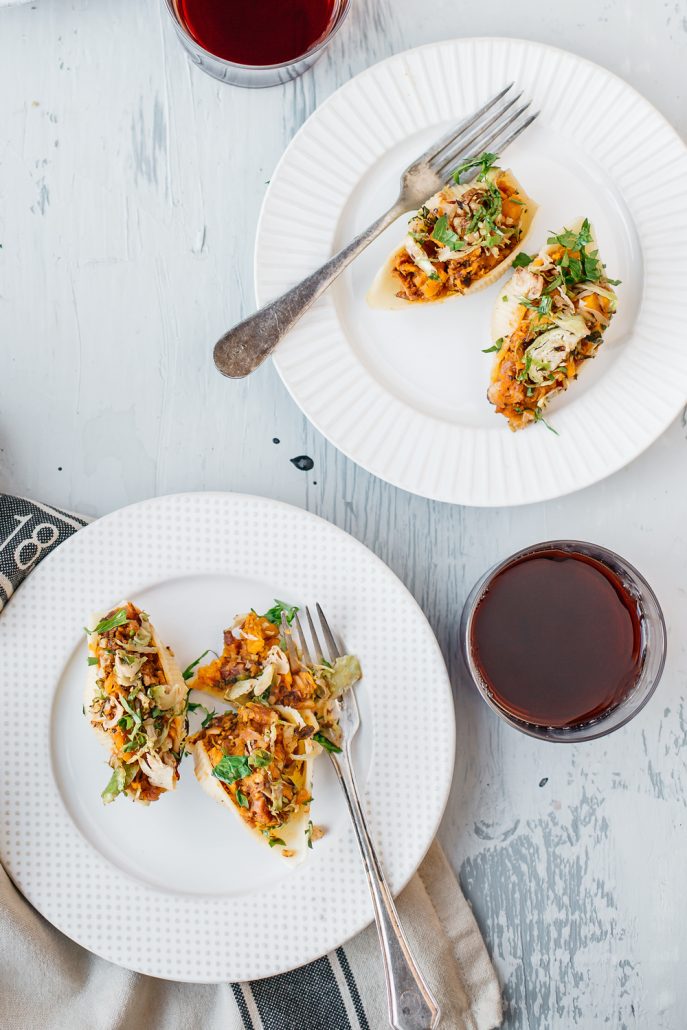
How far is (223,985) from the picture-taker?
6.16ft

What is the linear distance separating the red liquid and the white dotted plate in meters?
0.89

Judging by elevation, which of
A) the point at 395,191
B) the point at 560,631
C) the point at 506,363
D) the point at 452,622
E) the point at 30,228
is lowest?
the point at 452,622

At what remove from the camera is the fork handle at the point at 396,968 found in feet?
5.68

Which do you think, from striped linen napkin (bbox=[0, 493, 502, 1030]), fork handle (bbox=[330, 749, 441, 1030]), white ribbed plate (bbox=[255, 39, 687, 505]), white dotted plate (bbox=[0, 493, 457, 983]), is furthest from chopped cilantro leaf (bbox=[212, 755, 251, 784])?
white ribbed plate (bbox=[255, 39, 687, 505])

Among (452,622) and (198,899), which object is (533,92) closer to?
(452,622)

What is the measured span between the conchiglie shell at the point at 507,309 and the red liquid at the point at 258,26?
617mm

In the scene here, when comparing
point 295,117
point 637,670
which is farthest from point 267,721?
point 295,117

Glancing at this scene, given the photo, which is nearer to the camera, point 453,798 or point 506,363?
point 506,363

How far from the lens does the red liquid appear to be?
180cm

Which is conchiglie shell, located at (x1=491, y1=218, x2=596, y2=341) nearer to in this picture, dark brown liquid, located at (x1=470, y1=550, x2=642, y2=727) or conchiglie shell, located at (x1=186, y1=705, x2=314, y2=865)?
dark brown liquid, located at (x1=470, y1=550, x2=642, y2=727)

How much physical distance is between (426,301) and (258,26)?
0.63 meters

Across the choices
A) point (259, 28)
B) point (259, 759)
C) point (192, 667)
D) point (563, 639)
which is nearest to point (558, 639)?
point (563, 639)

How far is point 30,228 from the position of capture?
1943 millimetres

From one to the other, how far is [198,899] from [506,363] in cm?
124
